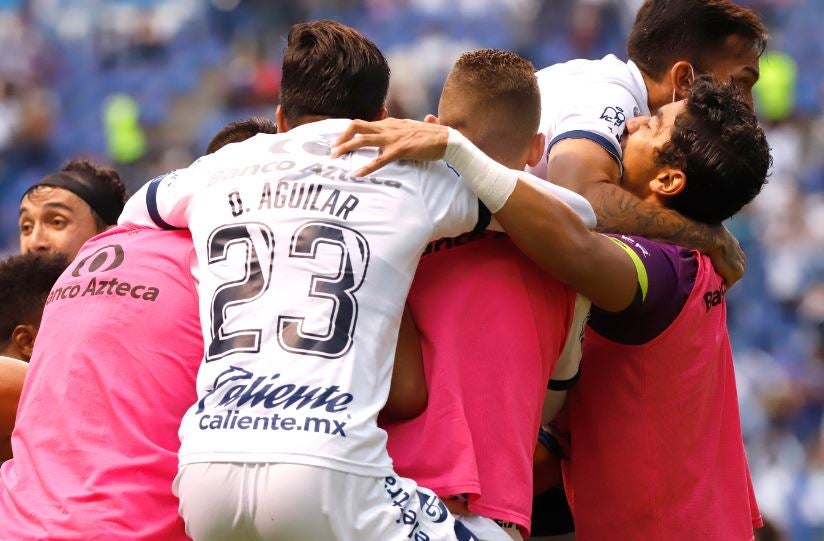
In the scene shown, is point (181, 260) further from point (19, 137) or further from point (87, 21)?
point (87, 21)

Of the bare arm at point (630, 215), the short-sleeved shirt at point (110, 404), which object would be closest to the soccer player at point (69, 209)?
the short-sleeved shirt at point (110, 404)

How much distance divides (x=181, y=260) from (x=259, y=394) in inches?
27.0

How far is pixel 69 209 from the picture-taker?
5977 mm

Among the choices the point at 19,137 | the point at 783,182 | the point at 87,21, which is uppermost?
the point at 783,182

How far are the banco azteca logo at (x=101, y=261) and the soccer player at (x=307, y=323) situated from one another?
0.28 m

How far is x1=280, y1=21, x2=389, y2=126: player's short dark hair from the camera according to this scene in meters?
3.91

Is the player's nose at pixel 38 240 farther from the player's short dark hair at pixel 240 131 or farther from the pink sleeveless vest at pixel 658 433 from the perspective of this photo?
the pink sleeveless vest at pixel 658 433

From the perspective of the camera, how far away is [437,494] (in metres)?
3.57

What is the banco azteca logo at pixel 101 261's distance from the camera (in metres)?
3.97

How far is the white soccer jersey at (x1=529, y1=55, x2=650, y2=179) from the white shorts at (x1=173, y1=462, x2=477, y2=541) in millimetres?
1620

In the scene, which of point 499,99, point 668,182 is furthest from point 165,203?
point 668,182

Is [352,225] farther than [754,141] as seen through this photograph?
No

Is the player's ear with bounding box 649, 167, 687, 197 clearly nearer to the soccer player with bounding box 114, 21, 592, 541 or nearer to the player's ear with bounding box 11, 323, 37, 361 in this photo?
the soccer player with bounding box 114, 21, 592, 541

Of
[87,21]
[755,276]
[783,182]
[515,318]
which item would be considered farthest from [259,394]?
[87,21]
